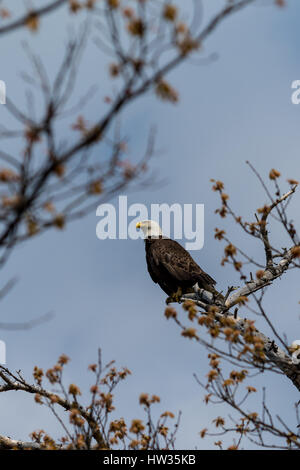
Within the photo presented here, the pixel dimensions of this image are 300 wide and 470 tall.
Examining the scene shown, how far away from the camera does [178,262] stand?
11.3 metres

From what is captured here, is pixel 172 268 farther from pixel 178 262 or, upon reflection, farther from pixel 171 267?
pixel 178 262

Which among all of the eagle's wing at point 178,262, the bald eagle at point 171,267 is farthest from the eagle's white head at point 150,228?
the eagle's wing at point 178,262

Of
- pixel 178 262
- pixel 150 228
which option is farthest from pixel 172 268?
pixel 150 228

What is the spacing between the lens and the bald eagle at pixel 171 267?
35.5ft

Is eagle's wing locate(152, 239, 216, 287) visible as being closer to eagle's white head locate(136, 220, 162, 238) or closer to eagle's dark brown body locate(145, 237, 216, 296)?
eagle's dark brown body locate(145, 237, 216, 296)

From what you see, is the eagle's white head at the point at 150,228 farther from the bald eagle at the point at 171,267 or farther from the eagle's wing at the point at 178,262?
the eagle's wing at the point at 178,262

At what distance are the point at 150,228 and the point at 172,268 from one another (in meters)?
1.60

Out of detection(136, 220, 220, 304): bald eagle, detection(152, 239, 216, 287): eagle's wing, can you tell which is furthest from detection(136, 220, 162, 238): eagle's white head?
detection(152, 239, 216, 287): eagle's wing

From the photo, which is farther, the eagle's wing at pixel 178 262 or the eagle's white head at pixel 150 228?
the eagle's white head at pixel 150 228

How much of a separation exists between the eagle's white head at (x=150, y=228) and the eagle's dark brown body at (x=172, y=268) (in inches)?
9.1

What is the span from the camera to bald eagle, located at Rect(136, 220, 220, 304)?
1081cm
